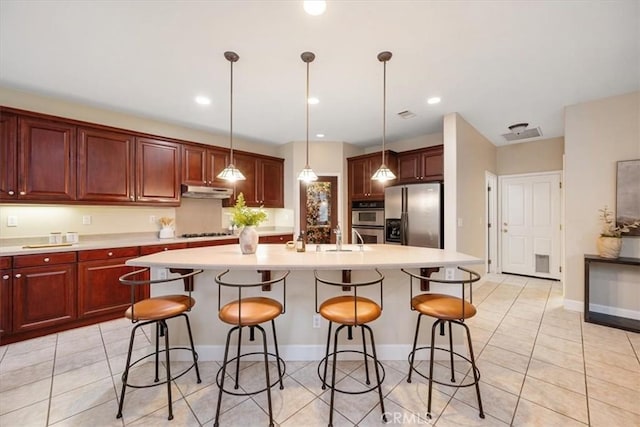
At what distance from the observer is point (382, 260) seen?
6.47 feet

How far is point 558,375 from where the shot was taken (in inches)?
81.4

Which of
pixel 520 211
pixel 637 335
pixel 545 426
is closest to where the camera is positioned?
pixel 545 426

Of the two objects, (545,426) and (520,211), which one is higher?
(520,211)

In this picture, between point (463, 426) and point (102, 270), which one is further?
point (102, 270)

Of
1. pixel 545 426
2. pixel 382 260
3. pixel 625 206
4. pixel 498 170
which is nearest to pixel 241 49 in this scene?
pixel 382 260

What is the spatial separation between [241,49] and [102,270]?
291 centimetres

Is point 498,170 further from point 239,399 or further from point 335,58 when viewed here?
point 239,399

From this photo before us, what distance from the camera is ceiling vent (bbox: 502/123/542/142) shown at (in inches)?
163

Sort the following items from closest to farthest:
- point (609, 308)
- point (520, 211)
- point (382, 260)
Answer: point (382, 260), point (609, 308), point (520, 211)

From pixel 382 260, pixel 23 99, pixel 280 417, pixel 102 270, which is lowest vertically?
pixel 280 417

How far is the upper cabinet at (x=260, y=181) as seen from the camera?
15.3ft

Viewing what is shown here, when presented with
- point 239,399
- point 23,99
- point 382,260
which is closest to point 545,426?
point 382,260

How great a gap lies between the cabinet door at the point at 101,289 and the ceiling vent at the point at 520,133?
19.4 feet

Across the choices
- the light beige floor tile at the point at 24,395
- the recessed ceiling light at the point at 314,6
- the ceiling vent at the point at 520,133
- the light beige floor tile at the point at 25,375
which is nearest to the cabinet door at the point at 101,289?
the light beige floor tile at the point at 25,375
